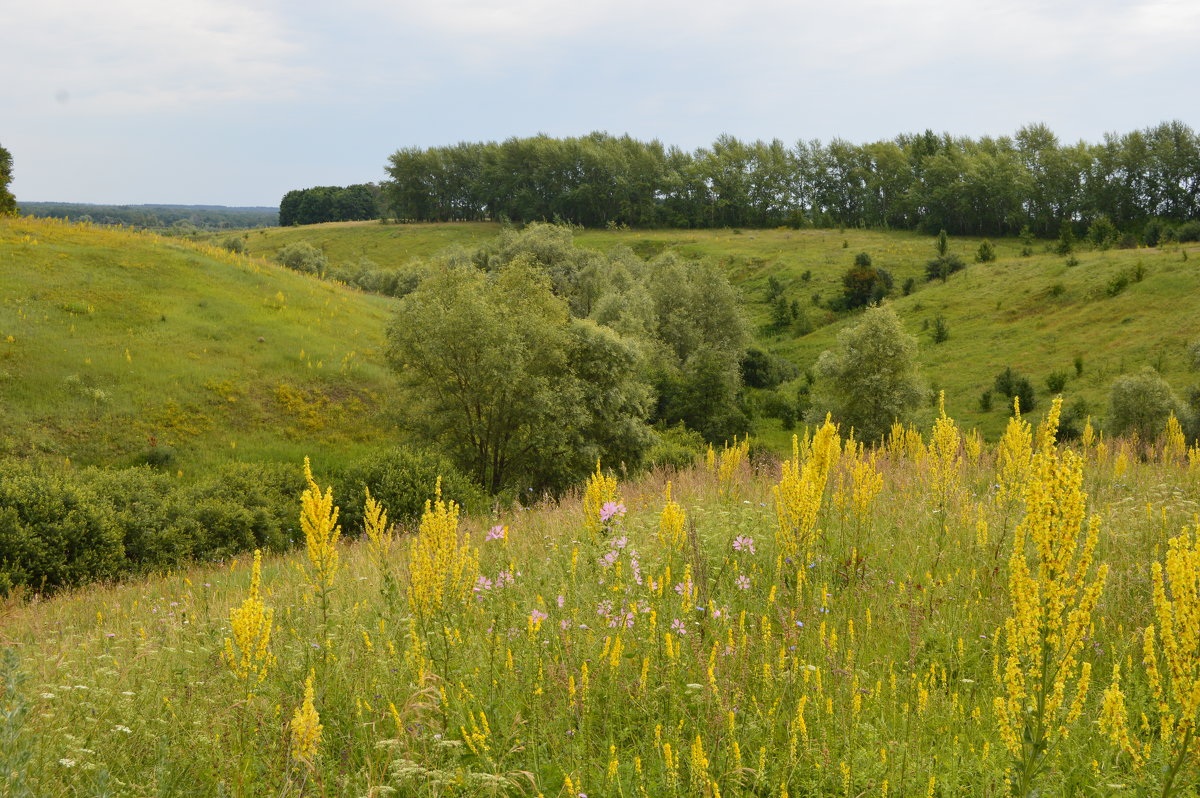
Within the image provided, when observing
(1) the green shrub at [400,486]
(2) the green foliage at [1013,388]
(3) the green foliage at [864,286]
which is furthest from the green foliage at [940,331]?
(1) the green shrub at [400,486]

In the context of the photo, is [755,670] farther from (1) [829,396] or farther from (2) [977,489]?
(1) [829,396]

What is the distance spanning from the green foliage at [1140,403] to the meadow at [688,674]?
123ft

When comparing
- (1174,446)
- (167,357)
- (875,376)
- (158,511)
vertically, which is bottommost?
(158,511)

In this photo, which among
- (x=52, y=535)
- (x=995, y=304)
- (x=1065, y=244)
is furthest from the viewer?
(x=1065, y=244)

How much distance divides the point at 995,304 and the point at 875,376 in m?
30.0

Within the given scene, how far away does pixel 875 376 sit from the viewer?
43.5 m

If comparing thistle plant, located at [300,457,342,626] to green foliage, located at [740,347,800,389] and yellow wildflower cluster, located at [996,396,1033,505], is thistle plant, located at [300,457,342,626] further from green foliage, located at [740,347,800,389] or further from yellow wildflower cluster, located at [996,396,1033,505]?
green foliage, located at [740,347,800,389]

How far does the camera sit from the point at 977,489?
926 centimetres

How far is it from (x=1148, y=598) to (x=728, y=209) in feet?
412

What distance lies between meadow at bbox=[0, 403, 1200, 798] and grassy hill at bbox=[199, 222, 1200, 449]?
43593 millimetres

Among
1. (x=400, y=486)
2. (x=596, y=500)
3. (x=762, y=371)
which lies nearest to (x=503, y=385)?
(x=400, y=486)

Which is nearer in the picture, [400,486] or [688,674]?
[688,674]

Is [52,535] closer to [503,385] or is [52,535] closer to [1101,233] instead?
[503,385]

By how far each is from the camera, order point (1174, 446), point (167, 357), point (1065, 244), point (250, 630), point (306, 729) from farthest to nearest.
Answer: point (1065, 244) < point (167, 357) < point (1174, 446) < point (250, 630) < point (306, 729)
